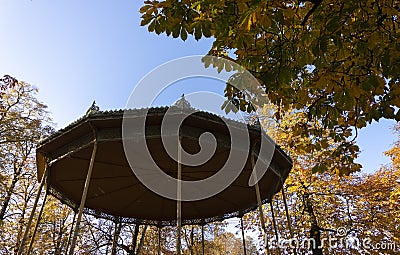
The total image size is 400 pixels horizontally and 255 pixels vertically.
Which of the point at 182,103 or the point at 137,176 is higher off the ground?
the point at 182,103

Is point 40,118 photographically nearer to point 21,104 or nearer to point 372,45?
point 21,104

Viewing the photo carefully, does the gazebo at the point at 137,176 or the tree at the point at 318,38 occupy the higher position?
the gazebo at the point at 137,176

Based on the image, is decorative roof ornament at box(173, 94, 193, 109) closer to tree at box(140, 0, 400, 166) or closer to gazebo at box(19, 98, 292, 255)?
gazebo at box(19, 98, 292, 255)

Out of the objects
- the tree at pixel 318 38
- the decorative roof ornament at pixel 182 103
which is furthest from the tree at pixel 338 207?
the tree at pixel 318 38

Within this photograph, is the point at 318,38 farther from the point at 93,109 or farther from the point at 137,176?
the point at 137,176

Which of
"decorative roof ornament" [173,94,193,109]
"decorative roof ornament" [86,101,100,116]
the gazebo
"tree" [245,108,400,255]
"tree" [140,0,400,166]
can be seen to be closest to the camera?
"tree" [140,0,400,166]

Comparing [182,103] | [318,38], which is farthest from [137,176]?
[318,38]

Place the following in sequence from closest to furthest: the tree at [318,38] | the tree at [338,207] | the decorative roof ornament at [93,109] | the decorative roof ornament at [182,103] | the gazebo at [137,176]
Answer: the tree at [318,38] → the decorative roof ornament at [182,103] → the gazebo at [137,176] → the decorative roof ornament at [93,109] → the tree at [338,207]

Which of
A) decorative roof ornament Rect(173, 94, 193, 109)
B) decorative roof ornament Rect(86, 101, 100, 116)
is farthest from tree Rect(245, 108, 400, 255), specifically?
decorative roof ornament Rect(86, 101, 100, 116)

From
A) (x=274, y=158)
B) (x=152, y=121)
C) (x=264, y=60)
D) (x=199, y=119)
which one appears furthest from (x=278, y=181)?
(x=264, y=60)

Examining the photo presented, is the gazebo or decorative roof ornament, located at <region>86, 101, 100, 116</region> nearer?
the gazebo

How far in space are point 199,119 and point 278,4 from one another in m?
5.33

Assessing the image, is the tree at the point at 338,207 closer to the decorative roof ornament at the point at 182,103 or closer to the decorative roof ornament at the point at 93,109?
the decorative roof ornament at the point at 182,103

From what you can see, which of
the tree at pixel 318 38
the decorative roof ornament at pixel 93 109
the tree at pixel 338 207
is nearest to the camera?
the tree at pixel 318 38
